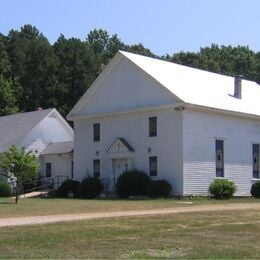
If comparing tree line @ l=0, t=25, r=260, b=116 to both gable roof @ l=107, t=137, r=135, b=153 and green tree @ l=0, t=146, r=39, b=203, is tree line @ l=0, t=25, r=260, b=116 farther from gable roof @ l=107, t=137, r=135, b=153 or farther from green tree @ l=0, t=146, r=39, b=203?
green tree @ l=0, t=146, r=39, b=203

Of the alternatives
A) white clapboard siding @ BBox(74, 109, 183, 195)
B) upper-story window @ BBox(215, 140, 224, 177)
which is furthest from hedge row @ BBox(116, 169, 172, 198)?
upper-story window @ BBox(215, 140, 224, 177)

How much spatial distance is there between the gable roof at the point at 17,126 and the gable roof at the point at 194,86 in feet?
28.6

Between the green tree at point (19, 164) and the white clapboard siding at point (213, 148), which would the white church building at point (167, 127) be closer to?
the white clapboard siding at point (213, 148)

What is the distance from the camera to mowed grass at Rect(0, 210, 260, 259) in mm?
11742

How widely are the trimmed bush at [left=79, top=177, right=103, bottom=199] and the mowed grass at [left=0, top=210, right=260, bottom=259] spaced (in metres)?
21.5

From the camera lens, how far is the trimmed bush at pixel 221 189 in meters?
37.9

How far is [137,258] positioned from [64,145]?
39.8m

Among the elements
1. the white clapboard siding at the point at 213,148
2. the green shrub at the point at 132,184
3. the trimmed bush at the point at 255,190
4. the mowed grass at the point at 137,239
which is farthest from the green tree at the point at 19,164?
the trimmed bush at the point at 255,190

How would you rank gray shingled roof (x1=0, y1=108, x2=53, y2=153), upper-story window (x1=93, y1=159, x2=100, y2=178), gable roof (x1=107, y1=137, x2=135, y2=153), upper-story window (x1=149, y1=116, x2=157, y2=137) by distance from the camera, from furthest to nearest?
gray shingled roof (x1=0, y1=108, x2=53, y2=153) < upper-story window (x1=93, y1=159, x2=100, y2=178) < gable roof (x1=107, y1=137, x2=135, y2=153) < upper-story window (x1=149, y1=116, x2=157, y2=137)

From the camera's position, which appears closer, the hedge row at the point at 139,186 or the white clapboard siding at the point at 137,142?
the hedge row at the point at 139,186

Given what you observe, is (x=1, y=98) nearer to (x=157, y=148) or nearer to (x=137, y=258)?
(x=157, y=148)

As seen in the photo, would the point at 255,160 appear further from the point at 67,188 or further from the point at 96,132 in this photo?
the point at 67,188

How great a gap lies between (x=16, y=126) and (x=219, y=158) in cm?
2176

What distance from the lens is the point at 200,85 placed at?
139 feet
